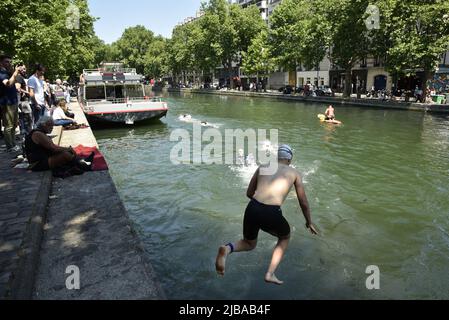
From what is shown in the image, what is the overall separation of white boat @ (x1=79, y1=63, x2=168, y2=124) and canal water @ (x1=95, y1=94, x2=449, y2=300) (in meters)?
4.73

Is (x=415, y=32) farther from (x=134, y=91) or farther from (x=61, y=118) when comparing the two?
(x=61, y=118)

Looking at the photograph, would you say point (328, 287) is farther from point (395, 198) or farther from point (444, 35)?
point (444, 35)

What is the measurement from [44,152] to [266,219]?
5.56 metres

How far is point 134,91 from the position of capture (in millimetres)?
23438

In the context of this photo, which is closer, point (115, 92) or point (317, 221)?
point (317, 221)

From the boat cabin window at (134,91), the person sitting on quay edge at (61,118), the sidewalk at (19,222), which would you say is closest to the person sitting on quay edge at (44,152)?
the sidewalk at (19,222)

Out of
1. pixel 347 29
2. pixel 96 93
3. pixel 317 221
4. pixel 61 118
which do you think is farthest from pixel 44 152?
pixel 347 29

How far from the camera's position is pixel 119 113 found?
21.7 meters

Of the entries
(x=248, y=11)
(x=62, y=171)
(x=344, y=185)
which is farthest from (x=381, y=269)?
(x=248, y=11)

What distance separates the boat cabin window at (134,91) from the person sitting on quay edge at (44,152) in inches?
594

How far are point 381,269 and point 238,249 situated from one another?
8.74 feet

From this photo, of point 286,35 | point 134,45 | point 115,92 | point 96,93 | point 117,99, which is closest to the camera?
point 117,99

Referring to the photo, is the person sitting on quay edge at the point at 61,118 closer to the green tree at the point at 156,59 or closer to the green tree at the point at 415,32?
the green tree at the point at 415,32

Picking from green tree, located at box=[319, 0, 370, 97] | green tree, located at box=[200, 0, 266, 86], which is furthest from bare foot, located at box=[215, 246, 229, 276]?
green tree, located at box=[200, 0, 266, 86]
